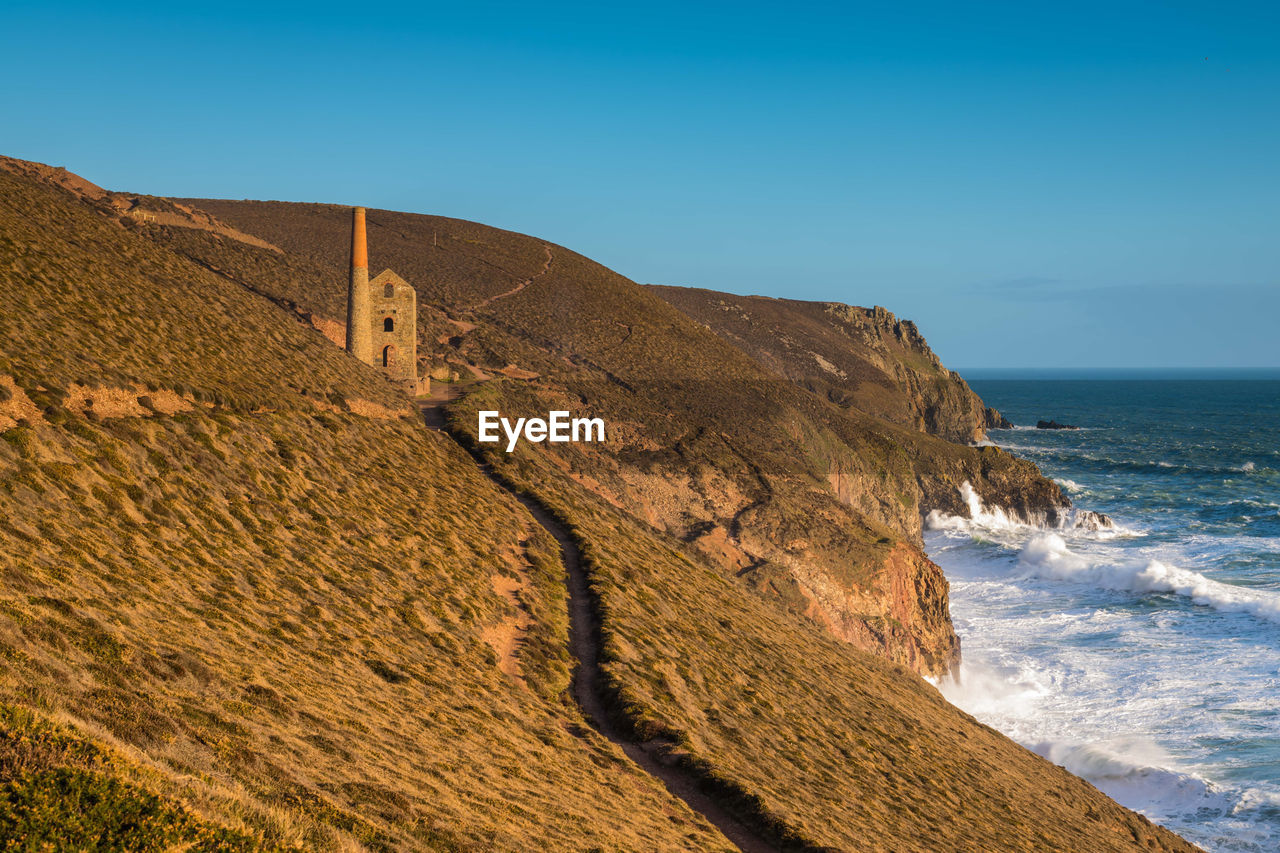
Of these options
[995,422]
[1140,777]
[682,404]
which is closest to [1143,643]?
[1140,777]

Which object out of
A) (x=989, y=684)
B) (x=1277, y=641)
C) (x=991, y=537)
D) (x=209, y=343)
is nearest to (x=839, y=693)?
(x=989, y=684)

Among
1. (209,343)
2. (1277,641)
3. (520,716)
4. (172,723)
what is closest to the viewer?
(172,723)

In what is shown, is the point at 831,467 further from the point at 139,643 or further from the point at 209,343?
the point at 139,643

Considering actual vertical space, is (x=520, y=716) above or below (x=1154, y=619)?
above

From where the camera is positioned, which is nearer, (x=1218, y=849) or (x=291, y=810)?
(x=291, y=810)

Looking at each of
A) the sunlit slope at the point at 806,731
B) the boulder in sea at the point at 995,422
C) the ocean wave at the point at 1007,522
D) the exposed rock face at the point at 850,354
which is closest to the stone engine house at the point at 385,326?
the sunlit slope at the point at 806,731

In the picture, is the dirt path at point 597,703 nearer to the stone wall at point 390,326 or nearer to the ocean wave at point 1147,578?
the stone wall at point 390,326

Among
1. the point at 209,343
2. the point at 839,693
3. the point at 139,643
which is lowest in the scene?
the point at 839,693
